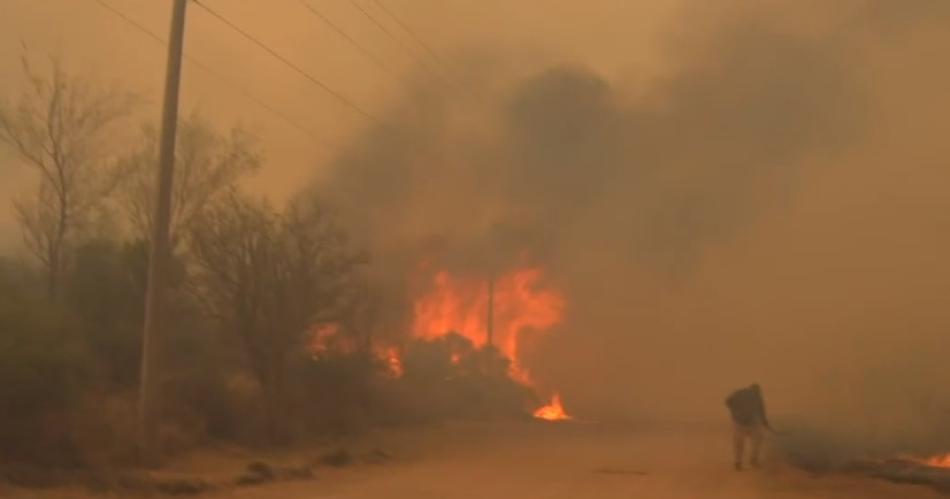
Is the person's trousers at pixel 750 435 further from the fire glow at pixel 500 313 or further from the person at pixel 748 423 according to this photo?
the fire glow at pixel 500 313

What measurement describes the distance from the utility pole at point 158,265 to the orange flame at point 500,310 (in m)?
22.3

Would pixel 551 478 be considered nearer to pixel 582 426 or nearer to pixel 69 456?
pixel 69 456

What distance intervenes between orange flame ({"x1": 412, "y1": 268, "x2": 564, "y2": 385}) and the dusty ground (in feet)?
48.2

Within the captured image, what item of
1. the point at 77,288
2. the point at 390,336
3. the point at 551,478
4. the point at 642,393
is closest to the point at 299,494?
the point at 551,478

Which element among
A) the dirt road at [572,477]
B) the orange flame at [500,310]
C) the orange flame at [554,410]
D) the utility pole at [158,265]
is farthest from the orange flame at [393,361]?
the utility pole at [158,265]

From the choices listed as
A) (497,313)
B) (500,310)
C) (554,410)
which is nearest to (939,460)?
(554,410)

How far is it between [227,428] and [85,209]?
307 inches

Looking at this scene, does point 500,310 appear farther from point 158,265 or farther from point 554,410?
point 158,265

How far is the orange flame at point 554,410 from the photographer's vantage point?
42562mm

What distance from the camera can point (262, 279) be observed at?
83.0ft

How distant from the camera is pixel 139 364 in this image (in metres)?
25.2

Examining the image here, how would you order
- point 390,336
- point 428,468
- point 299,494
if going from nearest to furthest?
point 299,494, point 428,468, point 390,336

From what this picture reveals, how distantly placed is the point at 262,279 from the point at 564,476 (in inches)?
390

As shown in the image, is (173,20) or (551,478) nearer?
(551,478)
